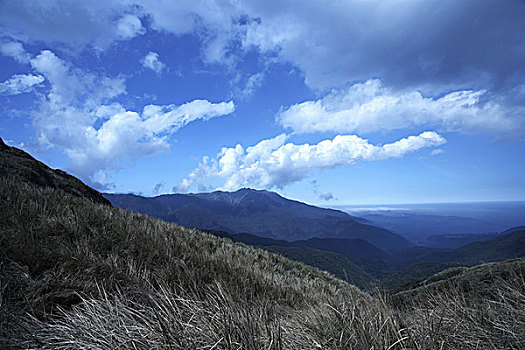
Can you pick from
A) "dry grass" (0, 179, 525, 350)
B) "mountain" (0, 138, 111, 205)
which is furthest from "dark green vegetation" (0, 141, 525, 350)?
"mountain" (0, 138, 111, 205)

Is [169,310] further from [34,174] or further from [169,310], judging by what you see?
[34,174]

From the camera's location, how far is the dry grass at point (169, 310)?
192 centimetres

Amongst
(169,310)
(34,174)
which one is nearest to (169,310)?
(169,310)

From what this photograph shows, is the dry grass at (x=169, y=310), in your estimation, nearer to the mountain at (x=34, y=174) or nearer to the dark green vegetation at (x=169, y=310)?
the dark green vegetation at (x=169, y=310)

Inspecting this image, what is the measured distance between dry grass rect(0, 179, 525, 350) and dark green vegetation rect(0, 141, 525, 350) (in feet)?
0.05

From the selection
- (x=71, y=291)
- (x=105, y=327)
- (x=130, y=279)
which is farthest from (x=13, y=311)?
(x=130, y=279)

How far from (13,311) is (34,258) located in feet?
4.70

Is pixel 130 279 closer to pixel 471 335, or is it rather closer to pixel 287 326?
pixel 287 326

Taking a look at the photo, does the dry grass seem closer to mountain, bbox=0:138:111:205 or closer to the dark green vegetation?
the dark green vegetation

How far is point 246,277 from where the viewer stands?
197 inches

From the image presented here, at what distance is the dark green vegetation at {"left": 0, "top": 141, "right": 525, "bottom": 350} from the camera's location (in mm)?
1923

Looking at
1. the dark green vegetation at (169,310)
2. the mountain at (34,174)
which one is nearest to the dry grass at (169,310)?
the dark green vegetation at (169,310)

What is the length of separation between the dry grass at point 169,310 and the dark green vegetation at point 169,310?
0.05 feet

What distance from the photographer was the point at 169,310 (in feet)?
7.73
